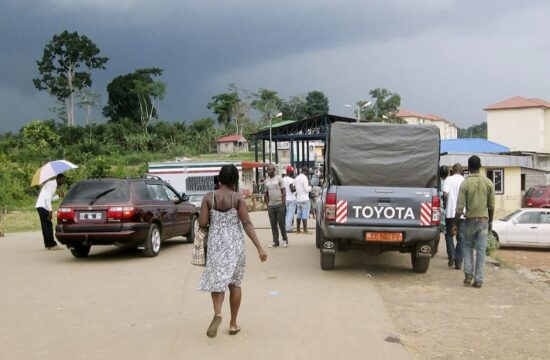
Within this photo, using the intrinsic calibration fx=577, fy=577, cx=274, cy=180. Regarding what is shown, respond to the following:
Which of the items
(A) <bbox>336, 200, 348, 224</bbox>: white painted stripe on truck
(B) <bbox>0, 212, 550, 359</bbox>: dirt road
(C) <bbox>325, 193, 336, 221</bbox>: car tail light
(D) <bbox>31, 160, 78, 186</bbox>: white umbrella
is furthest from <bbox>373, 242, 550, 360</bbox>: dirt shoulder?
(D) <bbox>31, 160, 78, 186</bbox>: white umbrella

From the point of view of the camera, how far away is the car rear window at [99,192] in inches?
434

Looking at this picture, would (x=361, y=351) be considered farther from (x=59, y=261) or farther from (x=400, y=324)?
(x=59, y=261)

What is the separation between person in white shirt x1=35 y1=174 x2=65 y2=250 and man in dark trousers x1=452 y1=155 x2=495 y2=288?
9.00 metres

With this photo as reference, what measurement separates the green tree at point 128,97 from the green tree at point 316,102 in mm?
33606

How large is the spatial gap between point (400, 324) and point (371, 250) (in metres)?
3.26

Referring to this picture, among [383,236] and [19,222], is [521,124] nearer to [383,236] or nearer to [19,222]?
[19,222]

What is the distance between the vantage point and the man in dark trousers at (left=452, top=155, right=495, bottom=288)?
8375 millimetres

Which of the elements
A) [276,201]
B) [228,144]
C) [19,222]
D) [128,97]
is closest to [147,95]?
[128,97]

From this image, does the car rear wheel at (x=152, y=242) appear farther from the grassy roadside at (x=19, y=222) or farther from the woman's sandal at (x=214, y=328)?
the grassy roadside at (x=19, y=222)

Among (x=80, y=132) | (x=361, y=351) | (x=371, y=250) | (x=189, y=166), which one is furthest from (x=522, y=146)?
(x=361, y=351)

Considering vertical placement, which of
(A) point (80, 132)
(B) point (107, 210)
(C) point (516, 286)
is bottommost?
(C) point (516, 286)

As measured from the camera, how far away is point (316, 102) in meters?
115

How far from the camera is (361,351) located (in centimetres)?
534

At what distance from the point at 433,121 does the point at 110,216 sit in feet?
426
